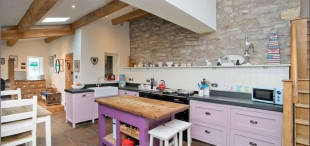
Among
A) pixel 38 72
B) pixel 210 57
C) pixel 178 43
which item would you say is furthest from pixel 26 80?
pixel 210 57

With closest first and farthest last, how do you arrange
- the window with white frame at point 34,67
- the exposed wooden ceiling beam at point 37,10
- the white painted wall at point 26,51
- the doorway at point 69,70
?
the exposed wooden ceiling beam at point 37,10
the doorway at point 69,70
the white painted wall at point 26,51
the window with white frame at point 34,67

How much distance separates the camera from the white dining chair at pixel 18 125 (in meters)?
1.91

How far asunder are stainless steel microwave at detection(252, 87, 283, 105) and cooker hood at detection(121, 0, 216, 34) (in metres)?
1.49

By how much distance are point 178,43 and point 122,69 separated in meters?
2.15

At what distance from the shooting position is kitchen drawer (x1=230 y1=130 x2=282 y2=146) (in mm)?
2384

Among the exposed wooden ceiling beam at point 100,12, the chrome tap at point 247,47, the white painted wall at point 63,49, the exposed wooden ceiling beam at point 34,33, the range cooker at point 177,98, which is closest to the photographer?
the chrome tap at point 247,47

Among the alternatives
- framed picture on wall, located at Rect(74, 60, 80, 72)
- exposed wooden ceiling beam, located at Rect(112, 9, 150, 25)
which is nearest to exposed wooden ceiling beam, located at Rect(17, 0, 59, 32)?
framed picture on wall, located at Rect(74, 60, 80, 72)

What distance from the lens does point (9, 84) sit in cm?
561

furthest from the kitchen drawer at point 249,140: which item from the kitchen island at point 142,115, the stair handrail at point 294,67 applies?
the kitchen island at point 142,115

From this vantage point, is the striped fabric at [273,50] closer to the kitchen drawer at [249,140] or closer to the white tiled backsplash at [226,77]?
the white tiled backsplash at [226,77]

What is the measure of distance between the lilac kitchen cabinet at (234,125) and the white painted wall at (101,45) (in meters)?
2.96

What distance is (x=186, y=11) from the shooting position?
2467mm

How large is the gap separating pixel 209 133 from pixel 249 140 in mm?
637

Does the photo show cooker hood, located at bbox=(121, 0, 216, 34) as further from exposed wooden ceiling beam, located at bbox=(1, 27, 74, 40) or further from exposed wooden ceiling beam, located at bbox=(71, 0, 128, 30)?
exposed wooden ceiling beam, located at bbox=(1, 27, 74, 40)
